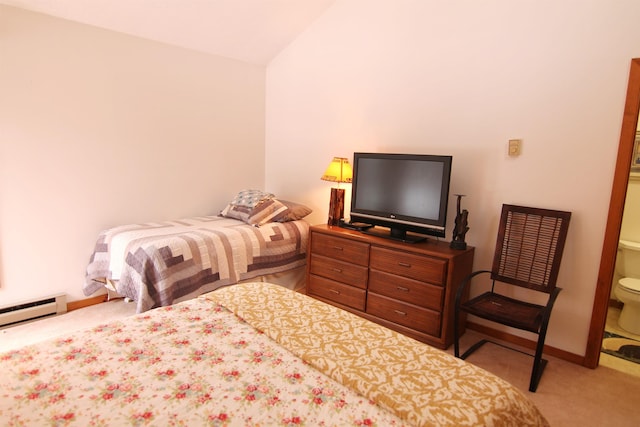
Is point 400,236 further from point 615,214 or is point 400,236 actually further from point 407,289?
point 615,214

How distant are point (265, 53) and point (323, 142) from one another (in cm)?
118

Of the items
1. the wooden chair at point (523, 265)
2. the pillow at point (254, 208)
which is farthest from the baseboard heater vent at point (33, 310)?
the wooden chair at point (523, 265)

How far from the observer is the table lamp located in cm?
339

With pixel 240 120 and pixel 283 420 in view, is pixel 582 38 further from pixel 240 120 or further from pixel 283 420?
pixel 240 120

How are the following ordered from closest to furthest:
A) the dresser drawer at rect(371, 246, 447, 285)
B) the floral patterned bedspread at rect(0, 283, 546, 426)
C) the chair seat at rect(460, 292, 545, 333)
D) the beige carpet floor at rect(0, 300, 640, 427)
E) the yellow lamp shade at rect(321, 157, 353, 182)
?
the floral patterned bedspread at rect(0, 283, 546, 426)
the beige carpet floor at rect(0, 300, 640, 427)
the chair seat at rect(460, 292, 545, 333)
the dresser drawer at rect(371, 246, 447, 285)
the yellow lamp shade at rect(321, 157, 353, 182)

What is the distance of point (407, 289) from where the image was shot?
9.07 feet

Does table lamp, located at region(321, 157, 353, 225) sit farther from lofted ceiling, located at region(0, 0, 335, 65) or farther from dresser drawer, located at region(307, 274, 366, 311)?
lofted ceiling, located at region(0, 0, 335, 65)

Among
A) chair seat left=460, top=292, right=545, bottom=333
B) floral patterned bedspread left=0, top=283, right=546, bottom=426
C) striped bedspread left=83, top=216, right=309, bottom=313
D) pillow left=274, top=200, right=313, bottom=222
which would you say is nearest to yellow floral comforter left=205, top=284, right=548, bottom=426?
floral patterned bedspread left=0, top=283, right=546, bottom=426

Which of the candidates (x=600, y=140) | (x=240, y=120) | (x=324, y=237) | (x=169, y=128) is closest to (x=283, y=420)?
(x=324, y=237)

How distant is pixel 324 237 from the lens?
3229 millimetres

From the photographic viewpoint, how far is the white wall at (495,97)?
2369 mm

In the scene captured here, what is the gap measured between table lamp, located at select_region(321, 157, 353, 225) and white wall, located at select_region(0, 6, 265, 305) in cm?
129

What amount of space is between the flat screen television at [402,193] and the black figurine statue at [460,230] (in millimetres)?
91

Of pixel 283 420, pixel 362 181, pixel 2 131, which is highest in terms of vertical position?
pixel 2 131
